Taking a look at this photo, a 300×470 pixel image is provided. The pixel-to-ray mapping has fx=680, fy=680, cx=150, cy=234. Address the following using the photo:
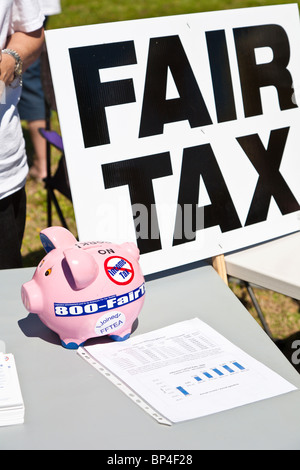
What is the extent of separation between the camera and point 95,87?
5.20 feet

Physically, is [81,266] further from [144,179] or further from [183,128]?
[183,128]

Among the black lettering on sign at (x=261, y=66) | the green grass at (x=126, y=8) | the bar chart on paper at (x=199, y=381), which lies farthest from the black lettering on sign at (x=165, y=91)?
the green grass at (x=126, y=8)

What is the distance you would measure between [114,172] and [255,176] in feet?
1.44

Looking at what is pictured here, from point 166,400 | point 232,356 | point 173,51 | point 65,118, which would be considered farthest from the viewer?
point 173,51

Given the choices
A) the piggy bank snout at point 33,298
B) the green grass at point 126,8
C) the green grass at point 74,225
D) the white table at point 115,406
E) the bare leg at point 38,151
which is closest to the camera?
the white table at point 115,406

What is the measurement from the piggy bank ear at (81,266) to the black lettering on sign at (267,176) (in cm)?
72

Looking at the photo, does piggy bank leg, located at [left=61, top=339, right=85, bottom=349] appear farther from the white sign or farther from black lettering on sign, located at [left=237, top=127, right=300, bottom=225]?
black lettering on sign, located at [left=237, top=127, right=300, bottom=225]

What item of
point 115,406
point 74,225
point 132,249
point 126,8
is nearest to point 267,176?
point 132,249

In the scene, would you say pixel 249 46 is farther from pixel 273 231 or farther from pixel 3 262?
pixel 3 262

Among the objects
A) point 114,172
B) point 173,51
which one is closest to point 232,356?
point 114,172

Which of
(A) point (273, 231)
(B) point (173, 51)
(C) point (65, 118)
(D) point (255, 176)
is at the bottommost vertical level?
(A) point (273, 231)

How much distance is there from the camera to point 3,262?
1.76 meters

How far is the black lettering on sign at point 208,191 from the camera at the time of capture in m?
1.71

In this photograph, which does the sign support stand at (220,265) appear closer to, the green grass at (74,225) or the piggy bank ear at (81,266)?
the piggy bank ear at (81,266)
